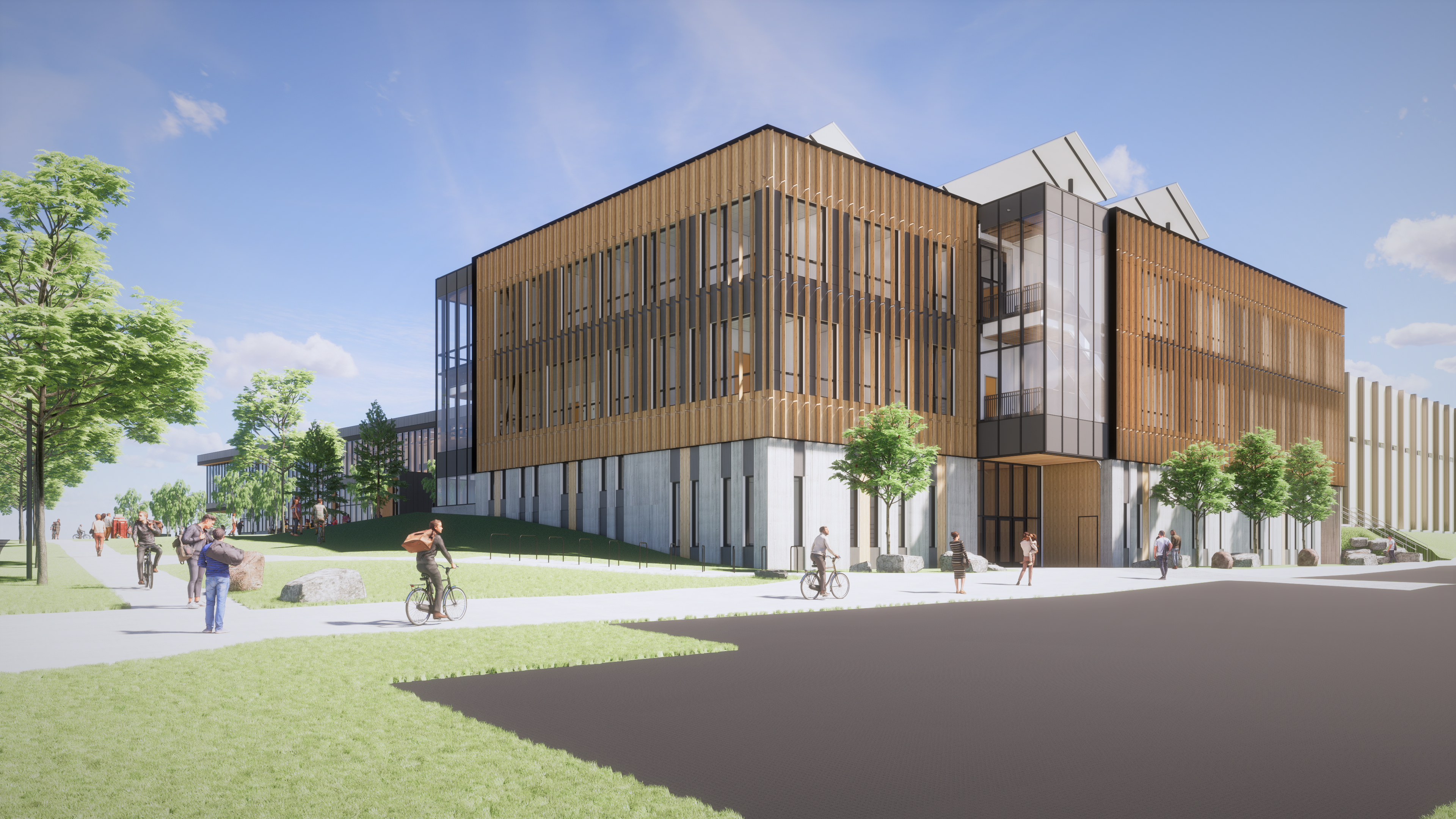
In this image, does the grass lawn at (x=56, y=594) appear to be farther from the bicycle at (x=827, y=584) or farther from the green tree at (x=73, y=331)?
the bicycle at (x=827, y=584)

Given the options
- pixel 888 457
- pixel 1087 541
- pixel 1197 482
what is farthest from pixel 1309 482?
pixel 888 457

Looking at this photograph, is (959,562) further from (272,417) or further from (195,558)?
(272,417)

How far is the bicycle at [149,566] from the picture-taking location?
24062 millimetres

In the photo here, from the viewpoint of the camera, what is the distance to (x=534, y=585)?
24.7 m

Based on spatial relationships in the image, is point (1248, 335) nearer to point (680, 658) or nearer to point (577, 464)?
point (577, 464)

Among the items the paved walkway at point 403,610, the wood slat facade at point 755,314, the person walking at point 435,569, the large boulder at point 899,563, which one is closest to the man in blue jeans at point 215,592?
the paved walkway at point 403,610

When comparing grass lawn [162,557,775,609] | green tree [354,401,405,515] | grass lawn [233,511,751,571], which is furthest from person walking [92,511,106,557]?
green tree [354,401,405,515]

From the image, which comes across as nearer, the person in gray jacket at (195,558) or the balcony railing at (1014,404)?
the person in gray jacket at (195,558)

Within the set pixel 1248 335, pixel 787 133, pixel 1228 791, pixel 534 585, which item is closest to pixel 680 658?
pixel 1228 791

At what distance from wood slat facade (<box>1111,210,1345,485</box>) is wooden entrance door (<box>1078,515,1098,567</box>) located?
11.7ft

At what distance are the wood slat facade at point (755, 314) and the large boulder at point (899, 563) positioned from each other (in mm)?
5628

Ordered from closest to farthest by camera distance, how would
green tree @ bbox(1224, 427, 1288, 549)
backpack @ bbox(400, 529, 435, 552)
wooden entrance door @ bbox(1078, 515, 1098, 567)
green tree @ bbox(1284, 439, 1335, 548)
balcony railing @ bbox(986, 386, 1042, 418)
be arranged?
backpack @ bbox(400, 529, 435, 552), balcony railing @ bbox(986, 386, 1042, 418), wooden entrance door @ bbox(1078, 515, 1098, 567), green tree @ bbox(1224, 427, 1288, 549), green tree @ bbox(1284, 439, 1335, 548)

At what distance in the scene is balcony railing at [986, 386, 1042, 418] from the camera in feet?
144

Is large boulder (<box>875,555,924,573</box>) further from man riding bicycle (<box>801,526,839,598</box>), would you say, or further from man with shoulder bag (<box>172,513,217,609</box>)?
man with shoulder bag (<box>172,513,217,609</box>)
